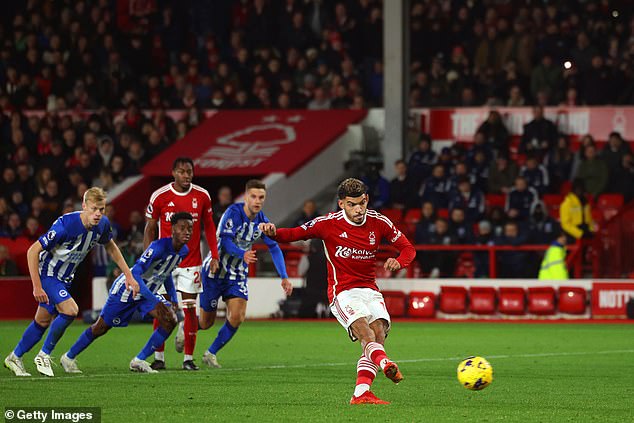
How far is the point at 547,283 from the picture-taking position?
21.9 meters

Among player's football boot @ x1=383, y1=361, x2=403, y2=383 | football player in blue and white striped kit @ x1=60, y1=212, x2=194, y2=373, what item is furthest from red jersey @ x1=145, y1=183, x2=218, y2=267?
player's football boot @ x1=383, y1=361, x2=403, y2=383

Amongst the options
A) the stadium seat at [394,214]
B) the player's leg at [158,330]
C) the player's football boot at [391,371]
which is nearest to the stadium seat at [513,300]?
the stadium seat at [394,214]

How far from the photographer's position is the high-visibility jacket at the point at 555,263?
21.9 meters

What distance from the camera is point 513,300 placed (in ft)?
72.3

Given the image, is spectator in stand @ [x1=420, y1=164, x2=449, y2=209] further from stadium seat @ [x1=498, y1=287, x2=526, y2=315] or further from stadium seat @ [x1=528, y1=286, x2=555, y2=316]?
stadium seat @ [x1=528, y1=286, x2=555, y2=316]

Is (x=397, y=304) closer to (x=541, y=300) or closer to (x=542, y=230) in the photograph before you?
(x=541, y=300)

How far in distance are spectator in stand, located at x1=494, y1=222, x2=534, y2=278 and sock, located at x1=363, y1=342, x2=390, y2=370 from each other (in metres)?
12.7

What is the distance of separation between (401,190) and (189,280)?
34.8 feet

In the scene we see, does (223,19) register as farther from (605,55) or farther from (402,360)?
(402,360)

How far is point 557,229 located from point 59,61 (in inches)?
462

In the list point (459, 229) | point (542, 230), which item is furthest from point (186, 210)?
point (542, 230)

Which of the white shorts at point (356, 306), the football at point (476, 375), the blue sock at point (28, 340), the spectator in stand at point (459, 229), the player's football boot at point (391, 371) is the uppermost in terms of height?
the white shorts at point (356, 306)

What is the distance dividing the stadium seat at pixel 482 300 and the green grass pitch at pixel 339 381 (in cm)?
293

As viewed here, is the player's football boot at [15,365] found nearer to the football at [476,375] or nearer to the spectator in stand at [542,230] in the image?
the football at [476,375]
